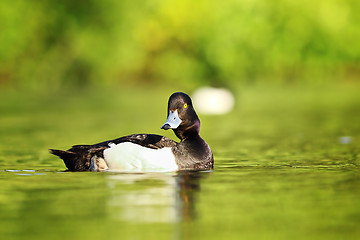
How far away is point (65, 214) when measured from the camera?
784cm

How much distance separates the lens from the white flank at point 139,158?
416 inches

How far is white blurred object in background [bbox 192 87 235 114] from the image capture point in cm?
3059

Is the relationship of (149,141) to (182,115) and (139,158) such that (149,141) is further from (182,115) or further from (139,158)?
(182,115)

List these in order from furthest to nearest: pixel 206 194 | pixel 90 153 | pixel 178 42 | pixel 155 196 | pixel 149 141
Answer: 1. pixel 178 42
2. pixel 90 153
3. pixel 149 141
4. pixel 206 194
5. pixel 155 196

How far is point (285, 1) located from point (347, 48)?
169 inches

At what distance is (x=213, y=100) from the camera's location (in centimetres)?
3203

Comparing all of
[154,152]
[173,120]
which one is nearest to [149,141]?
[154,152]

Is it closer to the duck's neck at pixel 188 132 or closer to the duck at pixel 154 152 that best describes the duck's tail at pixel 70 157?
the duck at pixel 154 152

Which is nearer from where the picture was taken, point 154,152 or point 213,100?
point 154,152

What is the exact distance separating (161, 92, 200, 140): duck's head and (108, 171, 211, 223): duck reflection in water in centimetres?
66

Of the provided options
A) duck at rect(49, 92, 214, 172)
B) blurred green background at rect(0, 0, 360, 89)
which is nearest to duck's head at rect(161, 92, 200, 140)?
duck at rect(49, 92, 214, 172)

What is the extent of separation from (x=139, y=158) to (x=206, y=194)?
184 cm

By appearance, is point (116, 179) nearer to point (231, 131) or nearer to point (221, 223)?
point (221, 223)

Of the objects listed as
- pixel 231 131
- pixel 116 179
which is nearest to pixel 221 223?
pixel 116 179
